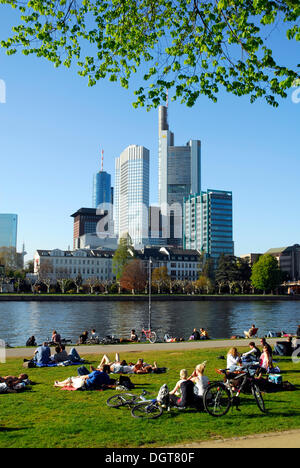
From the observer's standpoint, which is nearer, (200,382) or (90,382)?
(200,382)

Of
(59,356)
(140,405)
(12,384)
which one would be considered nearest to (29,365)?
(59,356)

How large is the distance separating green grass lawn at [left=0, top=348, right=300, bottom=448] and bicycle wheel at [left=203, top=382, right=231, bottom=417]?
22cm

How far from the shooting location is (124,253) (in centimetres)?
13600

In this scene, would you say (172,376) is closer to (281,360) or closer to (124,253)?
(281,360)

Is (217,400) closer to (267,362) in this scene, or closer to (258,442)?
(258,442)

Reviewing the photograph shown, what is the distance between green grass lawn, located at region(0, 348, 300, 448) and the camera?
884cm

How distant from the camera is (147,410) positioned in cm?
1067

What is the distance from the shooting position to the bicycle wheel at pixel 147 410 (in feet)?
34.6

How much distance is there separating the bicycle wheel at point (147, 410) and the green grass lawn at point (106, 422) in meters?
0.20

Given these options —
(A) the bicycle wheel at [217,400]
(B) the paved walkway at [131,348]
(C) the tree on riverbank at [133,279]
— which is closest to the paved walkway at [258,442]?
(A) the bicycle wheel at [217,400]

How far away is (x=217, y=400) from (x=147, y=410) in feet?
5.71

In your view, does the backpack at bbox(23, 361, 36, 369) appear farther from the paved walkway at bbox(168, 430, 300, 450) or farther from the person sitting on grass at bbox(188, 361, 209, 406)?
the paved walkway at bbox(168, 430, 300, 450)

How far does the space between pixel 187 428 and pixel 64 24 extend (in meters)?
11.6

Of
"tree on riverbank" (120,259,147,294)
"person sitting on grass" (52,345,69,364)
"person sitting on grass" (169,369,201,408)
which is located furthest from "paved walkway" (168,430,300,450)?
"tree on riverbank" (120,259,147,294)
